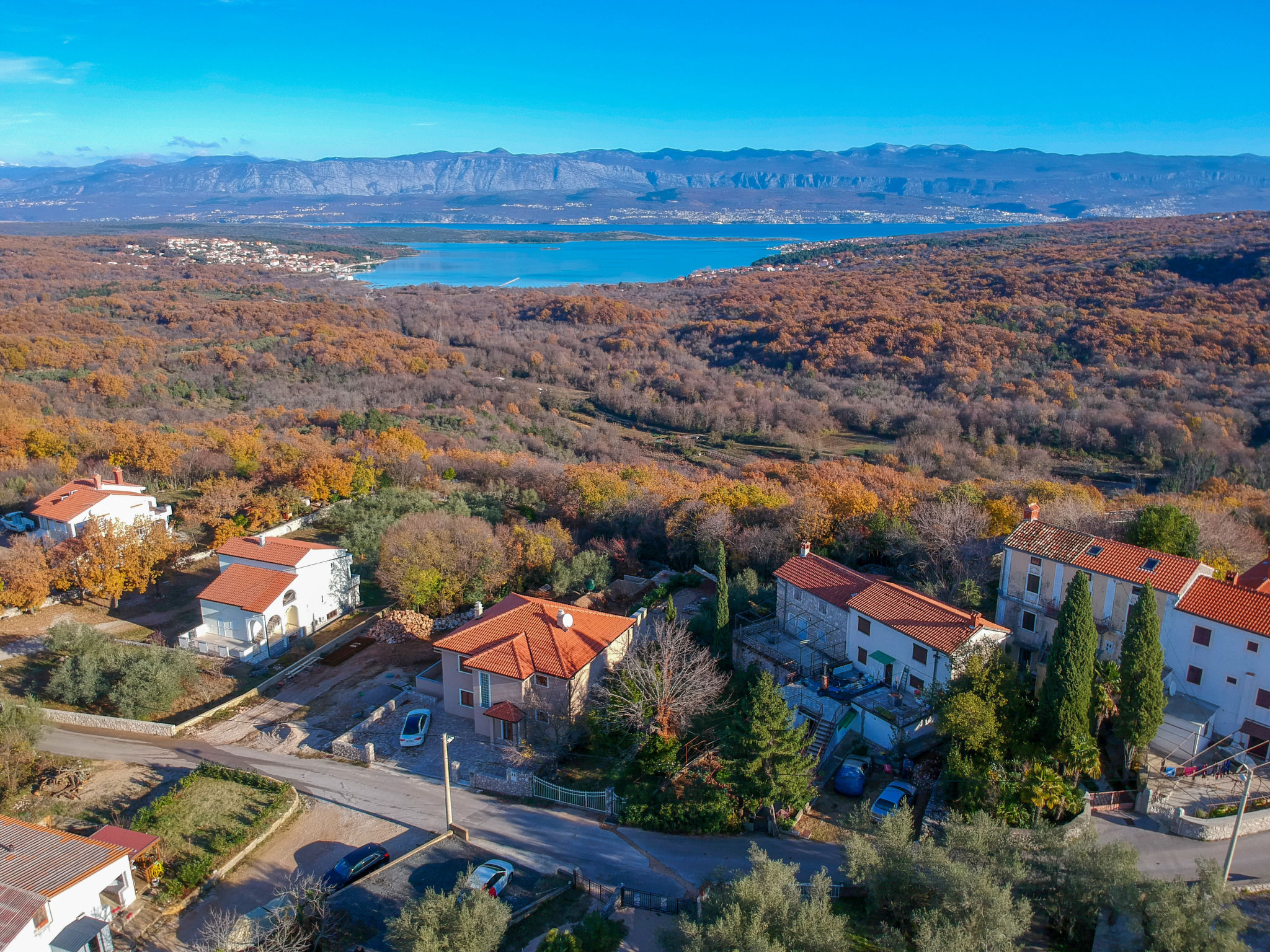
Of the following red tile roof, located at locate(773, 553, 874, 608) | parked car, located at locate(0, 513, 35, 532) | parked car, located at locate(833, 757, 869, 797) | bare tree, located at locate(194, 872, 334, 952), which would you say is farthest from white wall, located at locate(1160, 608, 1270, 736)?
parked car, located at locate(0, 513, 35, 532)

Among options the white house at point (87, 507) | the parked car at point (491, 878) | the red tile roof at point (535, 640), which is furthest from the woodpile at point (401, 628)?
the white house at point (87, 507)

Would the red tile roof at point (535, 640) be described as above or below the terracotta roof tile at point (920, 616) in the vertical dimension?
below

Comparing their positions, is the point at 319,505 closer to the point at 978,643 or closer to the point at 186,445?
the point at 186,445

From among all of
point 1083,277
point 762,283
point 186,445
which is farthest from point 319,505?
point 762,283

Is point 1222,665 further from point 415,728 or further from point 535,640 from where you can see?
point 415,728

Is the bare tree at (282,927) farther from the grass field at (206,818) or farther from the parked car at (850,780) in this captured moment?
the parked car at (850,780)

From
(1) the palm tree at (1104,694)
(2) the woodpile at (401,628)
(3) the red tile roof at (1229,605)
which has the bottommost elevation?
(2) the woodpile at (401,628)

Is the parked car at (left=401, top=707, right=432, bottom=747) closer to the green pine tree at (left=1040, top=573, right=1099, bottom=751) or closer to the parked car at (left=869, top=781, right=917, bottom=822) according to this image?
the parked car at (left=869, top=781, right=917, bottom=822)
